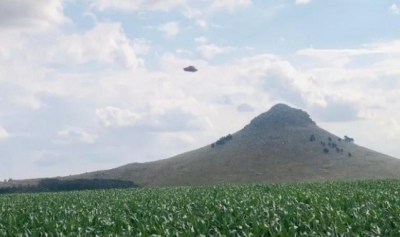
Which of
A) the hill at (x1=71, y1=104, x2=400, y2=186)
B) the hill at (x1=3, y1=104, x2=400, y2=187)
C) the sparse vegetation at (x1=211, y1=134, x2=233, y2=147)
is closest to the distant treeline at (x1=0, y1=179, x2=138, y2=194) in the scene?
the hill at (x1=3, y1=104, x2=400, y2=187)

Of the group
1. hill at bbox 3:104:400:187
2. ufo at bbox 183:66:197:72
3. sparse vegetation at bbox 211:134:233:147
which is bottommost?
ufo at bbox 183:66:197:72

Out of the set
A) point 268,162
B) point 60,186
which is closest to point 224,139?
point 268,162

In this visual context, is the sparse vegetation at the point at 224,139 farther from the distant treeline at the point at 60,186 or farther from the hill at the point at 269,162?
the distant treeline at the point at 60,186

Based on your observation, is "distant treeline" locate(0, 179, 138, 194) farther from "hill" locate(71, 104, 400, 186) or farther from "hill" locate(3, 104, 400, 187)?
"hill" locate(71, 104, 400, 186)

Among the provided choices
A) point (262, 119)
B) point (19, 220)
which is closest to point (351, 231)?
point (19, 220)

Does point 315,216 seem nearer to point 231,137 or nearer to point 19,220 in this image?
point 19,220

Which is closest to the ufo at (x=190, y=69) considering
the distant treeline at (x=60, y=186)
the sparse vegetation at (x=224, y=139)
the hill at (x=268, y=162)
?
the distant treeline at (x=60, y=186)

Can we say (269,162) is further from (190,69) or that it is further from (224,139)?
(190,69)

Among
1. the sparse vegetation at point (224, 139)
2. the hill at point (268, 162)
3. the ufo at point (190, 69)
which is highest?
the sparse vegetation at point (224, 139)
